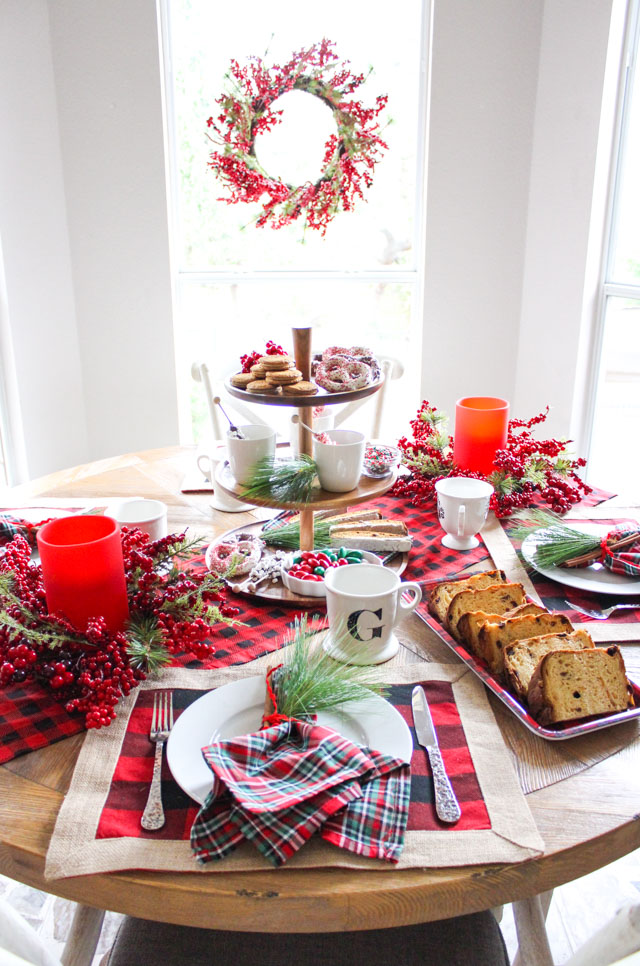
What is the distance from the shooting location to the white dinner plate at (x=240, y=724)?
811 millimetres

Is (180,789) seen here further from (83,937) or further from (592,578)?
(592,578)

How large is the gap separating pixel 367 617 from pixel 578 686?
0.28m

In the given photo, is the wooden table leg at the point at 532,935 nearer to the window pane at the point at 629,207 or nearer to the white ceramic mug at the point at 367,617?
the white ceramic mug at the point at 367,617

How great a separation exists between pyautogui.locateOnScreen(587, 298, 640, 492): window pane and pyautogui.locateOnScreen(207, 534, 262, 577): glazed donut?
6.03ft

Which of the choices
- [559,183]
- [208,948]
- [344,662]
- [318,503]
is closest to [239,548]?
[318,503]

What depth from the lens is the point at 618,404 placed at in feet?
8.93

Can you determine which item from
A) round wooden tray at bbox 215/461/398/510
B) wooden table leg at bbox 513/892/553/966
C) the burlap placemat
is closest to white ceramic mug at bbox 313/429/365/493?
round wooden tray at bbox 215/461/398/510

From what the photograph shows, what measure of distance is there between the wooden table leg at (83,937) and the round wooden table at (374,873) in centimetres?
28

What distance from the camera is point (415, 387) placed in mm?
3211

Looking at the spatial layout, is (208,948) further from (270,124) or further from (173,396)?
(270,124)

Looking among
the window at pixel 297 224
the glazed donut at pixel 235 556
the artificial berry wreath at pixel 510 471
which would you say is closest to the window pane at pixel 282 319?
the window at pixel 297 224

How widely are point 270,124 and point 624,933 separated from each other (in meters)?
2.79

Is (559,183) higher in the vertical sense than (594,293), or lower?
higher

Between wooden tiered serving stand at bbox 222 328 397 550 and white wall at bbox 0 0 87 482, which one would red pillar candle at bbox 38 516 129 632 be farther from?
white wall at bbox 0 0 87 482
